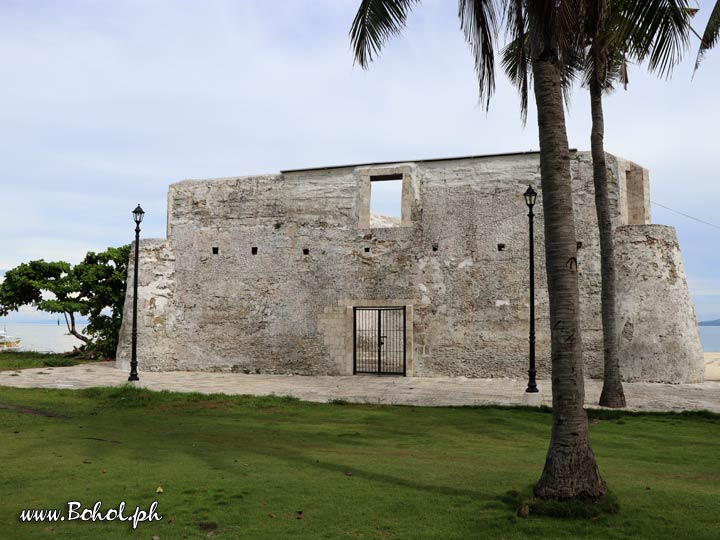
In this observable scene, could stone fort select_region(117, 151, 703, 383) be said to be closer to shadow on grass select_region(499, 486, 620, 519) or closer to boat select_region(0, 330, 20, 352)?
shadow on grass select_region(499, 486, 620, 519)

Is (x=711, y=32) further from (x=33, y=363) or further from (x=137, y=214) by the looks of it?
(x=33, y=363)

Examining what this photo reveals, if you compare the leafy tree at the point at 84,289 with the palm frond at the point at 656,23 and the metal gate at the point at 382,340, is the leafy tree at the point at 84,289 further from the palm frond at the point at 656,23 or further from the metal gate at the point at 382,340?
the palm frond at the point at 656,23

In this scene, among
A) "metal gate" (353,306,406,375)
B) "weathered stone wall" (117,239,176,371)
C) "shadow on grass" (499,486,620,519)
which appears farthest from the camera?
"metal gate" (353,306,406,375)

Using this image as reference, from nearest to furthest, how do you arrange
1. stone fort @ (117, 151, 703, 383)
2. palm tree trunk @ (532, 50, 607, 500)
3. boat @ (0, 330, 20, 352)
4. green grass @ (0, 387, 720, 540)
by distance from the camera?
1. green grass @ (0, 387, 720, 540)
2. palm tree trunk @ (532, 50, 607, 500)
3. stone fort @ (117, 151, 703, 383)
4. boat @ (0, 330, 20, 352)

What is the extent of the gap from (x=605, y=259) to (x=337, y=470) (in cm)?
809

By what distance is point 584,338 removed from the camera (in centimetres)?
1574

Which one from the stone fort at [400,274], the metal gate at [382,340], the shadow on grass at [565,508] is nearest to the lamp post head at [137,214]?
the stone fort at [400,274]

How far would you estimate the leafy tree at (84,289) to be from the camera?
75.6 feet

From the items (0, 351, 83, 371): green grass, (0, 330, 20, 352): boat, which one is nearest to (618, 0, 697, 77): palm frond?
(0, 351, 83, 371): green grass

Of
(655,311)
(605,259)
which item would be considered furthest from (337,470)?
(655,311)

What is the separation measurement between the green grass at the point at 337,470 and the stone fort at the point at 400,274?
5.28 m

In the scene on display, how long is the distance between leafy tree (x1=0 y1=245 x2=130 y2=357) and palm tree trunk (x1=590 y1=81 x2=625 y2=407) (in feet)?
57.9

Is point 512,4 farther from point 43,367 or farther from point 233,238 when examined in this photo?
point 43,367

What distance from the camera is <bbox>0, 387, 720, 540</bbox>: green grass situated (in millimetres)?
4652
